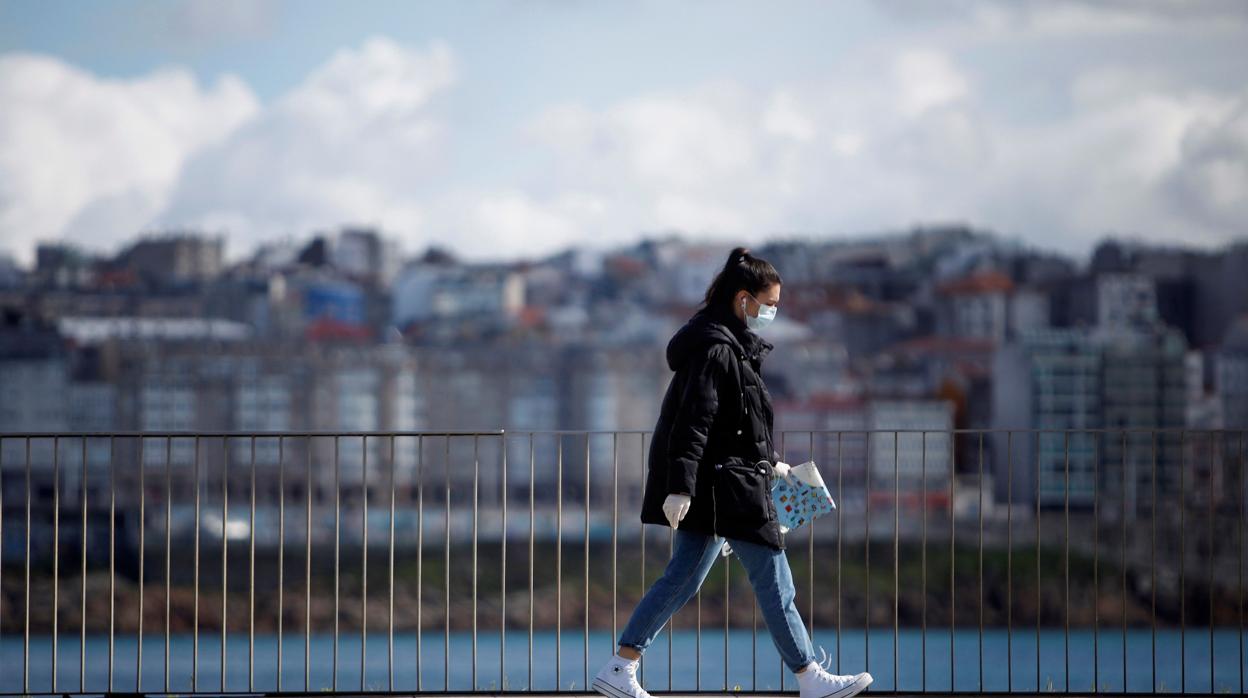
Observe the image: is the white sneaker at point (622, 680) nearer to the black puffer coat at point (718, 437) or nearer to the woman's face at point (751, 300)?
the black puffer coat at point (718, 437)

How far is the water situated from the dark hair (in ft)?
50.1

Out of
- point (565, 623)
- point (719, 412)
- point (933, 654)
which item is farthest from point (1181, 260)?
point (719, 412)

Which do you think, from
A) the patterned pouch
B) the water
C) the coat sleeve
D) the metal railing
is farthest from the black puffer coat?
the metal railing

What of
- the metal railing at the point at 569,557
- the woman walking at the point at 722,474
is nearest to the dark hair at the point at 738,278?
the woman walking at the point at 722,474

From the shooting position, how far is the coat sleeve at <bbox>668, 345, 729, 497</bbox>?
4.38 m

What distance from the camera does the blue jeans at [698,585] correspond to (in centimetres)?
455

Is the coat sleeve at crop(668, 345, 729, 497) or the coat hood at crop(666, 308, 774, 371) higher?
the coat hood at crop(666, 308, 774, 371)

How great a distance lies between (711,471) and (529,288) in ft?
260

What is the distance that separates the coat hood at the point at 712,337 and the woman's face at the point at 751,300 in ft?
0.07

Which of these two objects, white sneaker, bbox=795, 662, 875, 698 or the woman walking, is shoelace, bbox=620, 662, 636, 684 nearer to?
the woman walking

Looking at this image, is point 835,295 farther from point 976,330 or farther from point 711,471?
point 711,471

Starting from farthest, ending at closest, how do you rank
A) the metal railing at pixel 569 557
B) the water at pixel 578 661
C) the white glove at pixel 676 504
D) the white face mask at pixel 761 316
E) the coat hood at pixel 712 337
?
1. the metal railing at pixel 569 557
2. the water at pixel 578 661
3. the white face mask at pixel 761 316
4. the coat hood at pixel 712 337
5. the white glove at pixel 676 504

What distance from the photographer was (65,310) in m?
78.6

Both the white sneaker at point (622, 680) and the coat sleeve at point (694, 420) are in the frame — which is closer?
the coat sleeve at point (694, 420)
